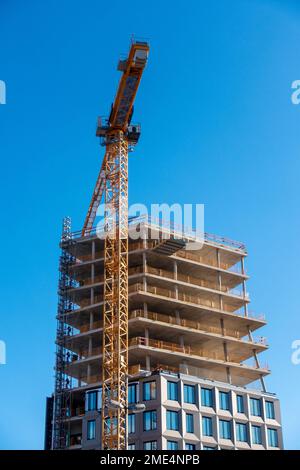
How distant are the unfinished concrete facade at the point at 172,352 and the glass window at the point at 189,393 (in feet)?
0.43

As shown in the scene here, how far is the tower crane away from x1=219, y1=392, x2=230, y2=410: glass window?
544 inches

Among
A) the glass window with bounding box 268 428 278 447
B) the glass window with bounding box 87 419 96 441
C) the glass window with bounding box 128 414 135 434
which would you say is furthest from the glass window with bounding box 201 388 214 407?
the glass window with bounding box 87 419 96 441

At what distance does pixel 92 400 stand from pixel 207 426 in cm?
1502

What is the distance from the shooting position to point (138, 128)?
117m

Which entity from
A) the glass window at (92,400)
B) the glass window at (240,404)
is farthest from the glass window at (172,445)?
the glass window at (240,404)

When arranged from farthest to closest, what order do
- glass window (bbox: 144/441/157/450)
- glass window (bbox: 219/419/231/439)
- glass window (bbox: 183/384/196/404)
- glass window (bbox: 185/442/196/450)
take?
glass window (bbox: 219/419/231/439) → glass window (bbox: 183/384/196/404) → glass window (bbox: 185/442/196/450) → glass window (bbox: 144/441/157/450)

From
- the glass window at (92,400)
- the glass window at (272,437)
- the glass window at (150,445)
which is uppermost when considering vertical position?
the glass window at (92,400)

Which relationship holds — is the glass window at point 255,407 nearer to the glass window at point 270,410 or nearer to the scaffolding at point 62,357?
the glass window at point 270,410

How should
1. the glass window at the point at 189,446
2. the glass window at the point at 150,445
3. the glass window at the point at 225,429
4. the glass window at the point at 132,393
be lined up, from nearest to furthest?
the glass window at the point at 150,445
the glass window at the point at 189,446
the glass window at the point at 132,393
the glass window at the point at 225,429

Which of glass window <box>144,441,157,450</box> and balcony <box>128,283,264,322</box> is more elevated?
balcony <box>128,283,264,322</box>

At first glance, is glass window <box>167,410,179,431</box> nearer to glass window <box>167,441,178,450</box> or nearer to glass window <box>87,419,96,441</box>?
glass window <box>167,441,178,450</box>

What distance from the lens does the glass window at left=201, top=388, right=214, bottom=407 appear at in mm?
109000

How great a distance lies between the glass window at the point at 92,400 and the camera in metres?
109
